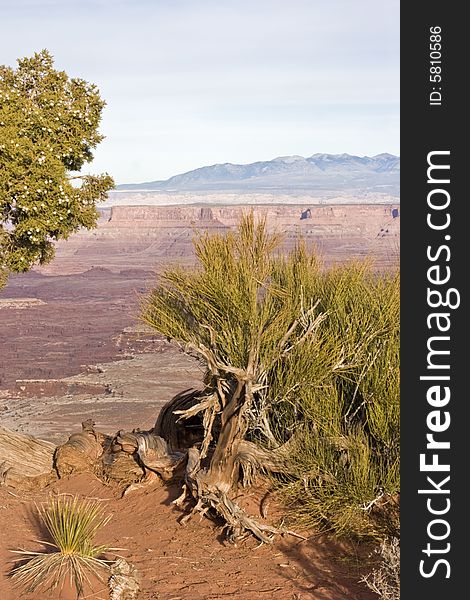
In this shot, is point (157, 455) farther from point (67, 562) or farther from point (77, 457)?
point (67, 562)

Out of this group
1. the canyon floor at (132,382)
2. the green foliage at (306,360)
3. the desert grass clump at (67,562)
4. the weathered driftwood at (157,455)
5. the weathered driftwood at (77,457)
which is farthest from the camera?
the weathered driftwood at (77,457)

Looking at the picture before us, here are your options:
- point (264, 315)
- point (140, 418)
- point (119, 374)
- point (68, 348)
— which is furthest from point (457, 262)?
point (68, 348)

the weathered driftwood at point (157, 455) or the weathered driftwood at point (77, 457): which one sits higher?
the weathered driftwood at point (157, 455)

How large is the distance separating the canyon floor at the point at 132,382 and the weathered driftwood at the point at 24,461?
0.44m

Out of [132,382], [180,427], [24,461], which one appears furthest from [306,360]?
[132,382]

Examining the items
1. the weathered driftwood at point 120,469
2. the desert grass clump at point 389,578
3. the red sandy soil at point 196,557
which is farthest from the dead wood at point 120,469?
the desert grass clump at point 389,578

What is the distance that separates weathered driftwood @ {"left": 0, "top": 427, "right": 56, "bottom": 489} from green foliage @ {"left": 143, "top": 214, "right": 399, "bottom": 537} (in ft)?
13.6

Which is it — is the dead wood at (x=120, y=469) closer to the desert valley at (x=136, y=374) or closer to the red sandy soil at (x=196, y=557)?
the desert valley at (x=136, y=374)

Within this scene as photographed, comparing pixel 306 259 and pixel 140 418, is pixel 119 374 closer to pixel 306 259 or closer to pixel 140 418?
pixel 140 418

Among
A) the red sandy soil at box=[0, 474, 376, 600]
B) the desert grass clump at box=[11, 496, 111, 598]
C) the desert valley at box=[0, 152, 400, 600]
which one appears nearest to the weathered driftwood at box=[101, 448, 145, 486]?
the desert valley at box=[0, 152, 400, 600]

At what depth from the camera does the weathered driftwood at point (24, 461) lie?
46.3 ft

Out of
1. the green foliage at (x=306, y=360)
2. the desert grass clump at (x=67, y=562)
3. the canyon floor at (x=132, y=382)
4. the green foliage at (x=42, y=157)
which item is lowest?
the canyon floor at (x=132, y=382)

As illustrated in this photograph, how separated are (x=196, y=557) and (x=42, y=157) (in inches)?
267

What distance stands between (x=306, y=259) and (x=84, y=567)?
5722mm
